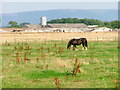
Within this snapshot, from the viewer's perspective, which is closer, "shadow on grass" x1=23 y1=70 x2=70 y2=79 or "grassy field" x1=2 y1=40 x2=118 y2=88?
"grassy field" x1=2 y1=40 x2=118 y2=88

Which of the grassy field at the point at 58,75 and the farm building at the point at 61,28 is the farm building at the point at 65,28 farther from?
the grassy field at the point at 58,75

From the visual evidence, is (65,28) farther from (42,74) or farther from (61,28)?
(42,74)

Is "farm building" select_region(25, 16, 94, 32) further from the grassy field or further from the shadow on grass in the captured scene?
the shadow on grass

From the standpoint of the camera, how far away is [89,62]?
719 inches

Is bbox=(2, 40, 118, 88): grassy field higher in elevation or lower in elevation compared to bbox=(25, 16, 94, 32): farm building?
higher

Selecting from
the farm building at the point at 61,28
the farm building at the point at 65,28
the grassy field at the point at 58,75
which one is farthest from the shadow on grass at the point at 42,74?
the farm building at the point at 61,28

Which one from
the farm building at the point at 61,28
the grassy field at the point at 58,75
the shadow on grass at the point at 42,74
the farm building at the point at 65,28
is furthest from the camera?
the farm building at the point at 61,28

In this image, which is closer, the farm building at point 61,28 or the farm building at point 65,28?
the farm building at point 65,28

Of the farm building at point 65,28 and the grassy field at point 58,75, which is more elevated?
the grassy field at point 58,75

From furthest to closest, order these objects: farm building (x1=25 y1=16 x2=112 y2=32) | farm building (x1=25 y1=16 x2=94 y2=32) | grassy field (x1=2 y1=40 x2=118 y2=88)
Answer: farm building (x1=25 y1=16 x2=94 y2=32)
farm building (x1=25 y1=16 x2=112 y2=32)
grassy field (x1=2 y1=40 x2=118 y2=88)

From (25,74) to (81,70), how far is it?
8.23 feet

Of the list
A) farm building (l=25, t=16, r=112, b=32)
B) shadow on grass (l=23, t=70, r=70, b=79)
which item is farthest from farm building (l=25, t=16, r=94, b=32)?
shadow on grass (l=23, t=70, r=70, b=79)

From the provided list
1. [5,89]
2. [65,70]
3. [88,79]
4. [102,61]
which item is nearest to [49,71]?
[65,70]

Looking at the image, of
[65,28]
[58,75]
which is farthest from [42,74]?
[65,28]
